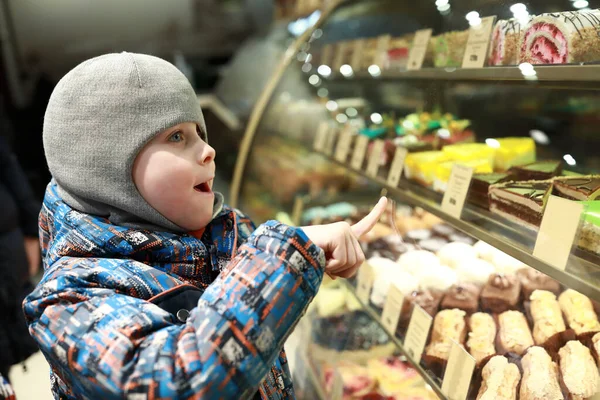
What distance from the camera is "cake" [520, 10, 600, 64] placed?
1148mm

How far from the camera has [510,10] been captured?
1.40 meters

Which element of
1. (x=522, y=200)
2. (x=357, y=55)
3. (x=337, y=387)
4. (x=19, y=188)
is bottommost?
(x=337, y=387)

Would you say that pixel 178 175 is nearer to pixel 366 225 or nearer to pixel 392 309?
pixel 366 225

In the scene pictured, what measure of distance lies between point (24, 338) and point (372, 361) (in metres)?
1.47

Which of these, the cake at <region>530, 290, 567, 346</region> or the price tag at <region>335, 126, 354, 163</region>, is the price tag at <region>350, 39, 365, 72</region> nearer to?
the price tag at <region>335, 126, 354, 163</region>

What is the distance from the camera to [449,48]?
1654mm

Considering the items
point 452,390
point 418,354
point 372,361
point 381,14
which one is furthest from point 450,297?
point 381,14

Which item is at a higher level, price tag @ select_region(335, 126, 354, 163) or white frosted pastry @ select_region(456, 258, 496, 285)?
price tag @ select_region(335, 126, 354, 163)

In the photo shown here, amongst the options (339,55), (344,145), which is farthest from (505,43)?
(339,55)

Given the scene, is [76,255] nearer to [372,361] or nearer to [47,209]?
[47,209]

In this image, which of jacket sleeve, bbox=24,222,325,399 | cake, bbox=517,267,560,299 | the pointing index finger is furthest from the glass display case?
jacket sleeve, bbox=24,222,325,399

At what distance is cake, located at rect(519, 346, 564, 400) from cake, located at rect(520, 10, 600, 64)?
72 centimetres

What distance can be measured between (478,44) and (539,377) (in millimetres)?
938

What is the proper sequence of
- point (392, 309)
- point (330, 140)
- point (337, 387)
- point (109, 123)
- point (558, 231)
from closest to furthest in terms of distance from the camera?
point (109, 123)
point (558, 231)
point (392, 309)
point (337, 387)
point (330, 140)
